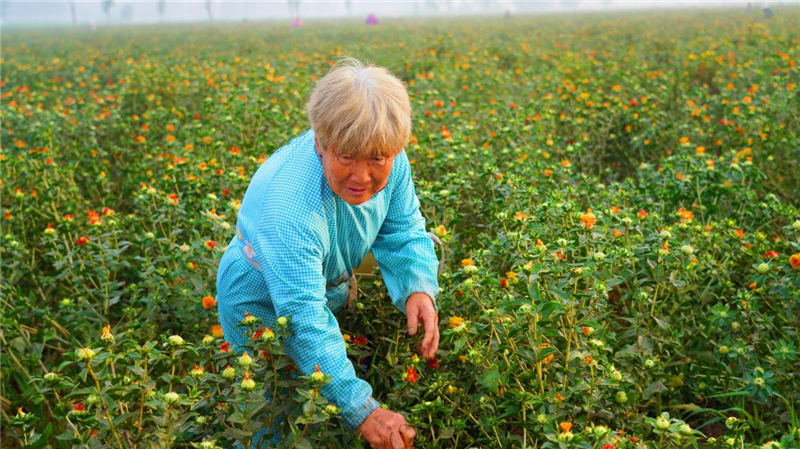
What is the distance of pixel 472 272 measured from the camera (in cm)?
176

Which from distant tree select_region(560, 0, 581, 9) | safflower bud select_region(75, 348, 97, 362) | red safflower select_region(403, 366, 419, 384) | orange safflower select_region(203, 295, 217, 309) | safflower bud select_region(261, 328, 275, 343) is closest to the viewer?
safflower bud select_region(75, 348, 97, 362)

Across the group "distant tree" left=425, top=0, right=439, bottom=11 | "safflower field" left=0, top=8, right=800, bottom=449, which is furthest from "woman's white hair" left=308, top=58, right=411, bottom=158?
"distant tree" left=425, top=0, right=439, bottom=11

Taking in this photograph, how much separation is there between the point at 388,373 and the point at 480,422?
0.31 metres

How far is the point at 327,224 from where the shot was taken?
177 cm

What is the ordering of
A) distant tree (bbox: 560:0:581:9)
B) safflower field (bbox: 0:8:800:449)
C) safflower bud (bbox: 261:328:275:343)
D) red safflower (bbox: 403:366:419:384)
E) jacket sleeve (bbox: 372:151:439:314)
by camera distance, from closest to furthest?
safflower bud (bbox: 261:328:275:343) < safflower field (bbox: 0:8:800:449) < red safflower (bbox: 403:366:419:384) < jacket sleeve (bbox: 372:151:439:314) < distant tree (bbox: 560:0:581:9)

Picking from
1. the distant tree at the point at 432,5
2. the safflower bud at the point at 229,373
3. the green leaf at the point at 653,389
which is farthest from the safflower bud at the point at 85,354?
the distant tree at the point at 432,5

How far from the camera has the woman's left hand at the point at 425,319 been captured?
1821mm

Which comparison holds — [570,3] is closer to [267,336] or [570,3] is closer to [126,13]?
[126,13]

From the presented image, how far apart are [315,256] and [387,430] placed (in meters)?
0.43

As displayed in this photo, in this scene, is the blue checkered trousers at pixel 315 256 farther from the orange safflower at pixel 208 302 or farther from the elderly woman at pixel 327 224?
the orange safflower at pixel 208 302

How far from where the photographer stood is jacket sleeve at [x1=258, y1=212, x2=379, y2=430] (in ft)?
5.25

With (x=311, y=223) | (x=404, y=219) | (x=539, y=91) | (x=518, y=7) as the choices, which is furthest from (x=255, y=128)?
(x=518, y=7)

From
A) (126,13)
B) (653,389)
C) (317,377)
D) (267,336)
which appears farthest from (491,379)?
(126,13)

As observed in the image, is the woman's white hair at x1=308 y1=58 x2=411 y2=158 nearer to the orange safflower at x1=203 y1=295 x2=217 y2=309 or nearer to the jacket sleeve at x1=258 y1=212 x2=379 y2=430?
the jacket sleeve at x1=258 y1=212 x2=379 y2=430
